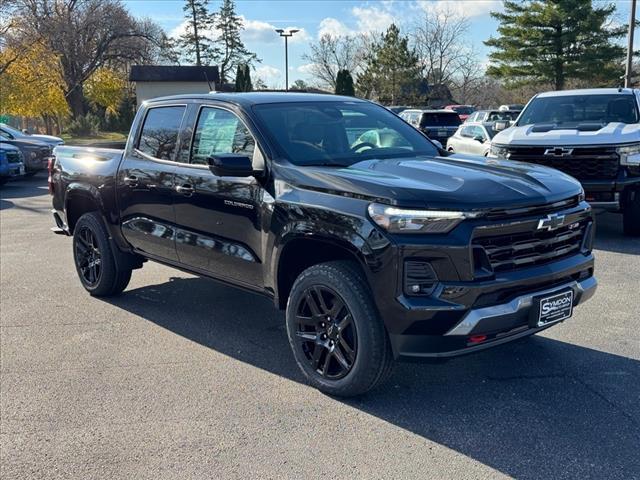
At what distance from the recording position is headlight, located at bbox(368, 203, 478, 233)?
3250 millimetres

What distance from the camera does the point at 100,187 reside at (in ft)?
18.8

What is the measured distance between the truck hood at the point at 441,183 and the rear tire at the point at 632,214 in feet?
14.1

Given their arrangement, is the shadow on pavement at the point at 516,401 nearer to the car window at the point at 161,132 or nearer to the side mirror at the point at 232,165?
the side mirror at the point at 232,165

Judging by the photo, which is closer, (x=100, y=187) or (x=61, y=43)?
(x=100, y=187)

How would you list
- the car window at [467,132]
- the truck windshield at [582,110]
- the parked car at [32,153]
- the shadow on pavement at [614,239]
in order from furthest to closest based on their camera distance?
1. the parked car at [32,153]
2. the car window at [467,132]
3. the truck windshield at [582,110]
4. the shadow on pavement at [614,239]

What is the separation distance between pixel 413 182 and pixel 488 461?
1518 millimetres

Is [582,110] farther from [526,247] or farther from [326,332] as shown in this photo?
[326,332]

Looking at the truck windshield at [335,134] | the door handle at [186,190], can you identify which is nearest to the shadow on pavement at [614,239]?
the truck windshield at [335,134]

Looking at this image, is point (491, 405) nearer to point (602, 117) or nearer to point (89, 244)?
point (89, 244)

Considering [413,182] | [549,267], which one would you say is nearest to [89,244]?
[413,182]

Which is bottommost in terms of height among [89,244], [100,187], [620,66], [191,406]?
[191,406]

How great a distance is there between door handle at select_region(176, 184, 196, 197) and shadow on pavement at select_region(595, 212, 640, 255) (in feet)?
17.4

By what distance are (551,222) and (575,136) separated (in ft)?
16.4

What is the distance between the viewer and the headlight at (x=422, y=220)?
10.7 feet
